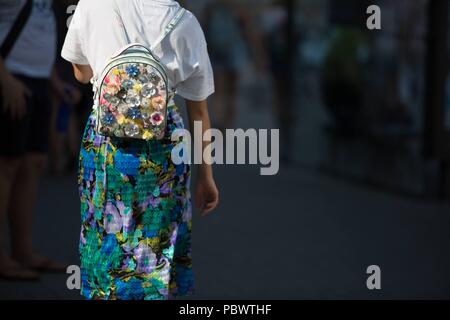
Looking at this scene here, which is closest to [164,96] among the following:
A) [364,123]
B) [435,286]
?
[435,286]

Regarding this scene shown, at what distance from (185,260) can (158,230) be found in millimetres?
207

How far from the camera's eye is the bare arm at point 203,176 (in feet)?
14.4

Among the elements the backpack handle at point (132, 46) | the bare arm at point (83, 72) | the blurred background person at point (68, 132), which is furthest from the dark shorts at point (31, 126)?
the backpack handle at point (132, 46)

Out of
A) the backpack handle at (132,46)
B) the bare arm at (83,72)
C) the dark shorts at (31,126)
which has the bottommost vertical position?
the dark shorts at (31,126)

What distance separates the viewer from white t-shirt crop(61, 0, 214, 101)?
4215 mm

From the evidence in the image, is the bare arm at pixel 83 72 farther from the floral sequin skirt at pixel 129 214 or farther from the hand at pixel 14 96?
the hand at pixel 14 96

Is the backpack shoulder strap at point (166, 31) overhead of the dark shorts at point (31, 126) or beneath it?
overhead

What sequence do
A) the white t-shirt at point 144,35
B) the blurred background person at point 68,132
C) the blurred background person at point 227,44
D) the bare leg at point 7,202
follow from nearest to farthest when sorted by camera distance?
1. the white t-shirt at point 144,35
2. the bare leg at point 7,202
3. the blurred background person at point 68,132
4. the blurred background person at point 227,44

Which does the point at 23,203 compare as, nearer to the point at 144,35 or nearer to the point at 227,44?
the point at 144,35

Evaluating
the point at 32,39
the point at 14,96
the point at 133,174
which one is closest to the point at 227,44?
the point at 32,39

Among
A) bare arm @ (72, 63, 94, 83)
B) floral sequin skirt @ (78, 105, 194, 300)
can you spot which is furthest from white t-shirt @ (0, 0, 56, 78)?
floral sequin skirt @ (78, 105, 194, 300)

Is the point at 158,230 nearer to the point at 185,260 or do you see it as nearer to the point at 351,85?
the point at 185,260

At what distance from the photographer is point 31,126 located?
6305mm

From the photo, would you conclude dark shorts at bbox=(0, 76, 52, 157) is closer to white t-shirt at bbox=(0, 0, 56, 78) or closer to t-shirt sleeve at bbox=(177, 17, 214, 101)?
white t-shirt at bbox=(0, 0, 56, 78)
